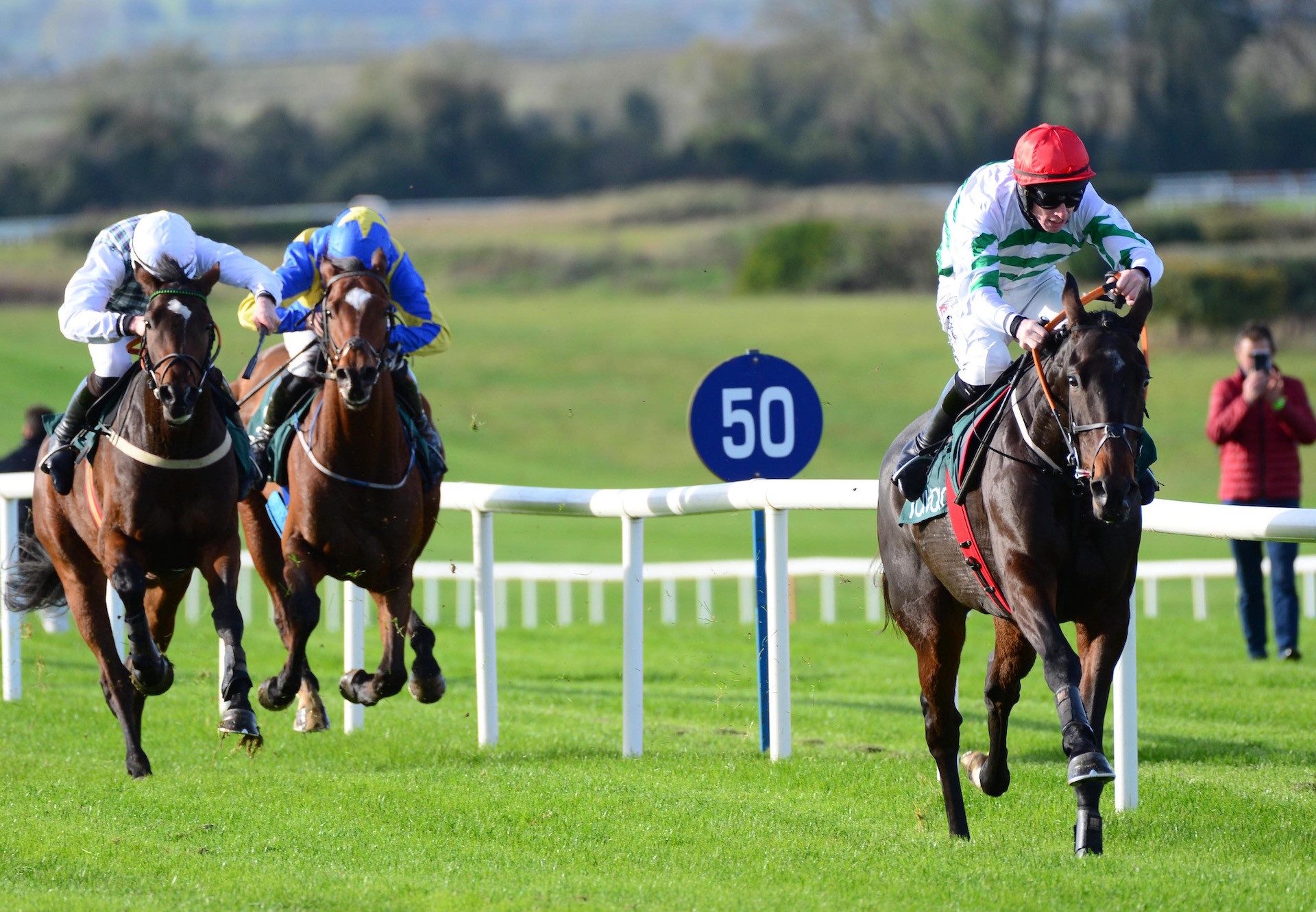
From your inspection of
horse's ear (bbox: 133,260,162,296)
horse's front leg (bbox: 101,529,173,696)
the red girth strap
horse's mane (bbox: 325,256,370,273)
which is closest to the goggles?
the red girth strap

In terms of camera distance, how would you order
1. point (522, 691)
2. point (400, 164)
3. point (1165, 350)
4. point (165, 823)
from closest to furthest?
point (165, 823)
point (522, 691)
point (1165, 350)
point (400, 164)

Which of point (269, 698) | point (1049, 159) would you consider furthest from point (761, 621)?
point (1049, 159)

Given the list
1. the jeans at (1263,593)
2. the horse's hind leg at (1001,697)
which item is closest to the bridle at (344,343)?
the horse's hind leg at (1001,697)

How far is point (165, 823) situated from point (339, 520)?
5.25 feet

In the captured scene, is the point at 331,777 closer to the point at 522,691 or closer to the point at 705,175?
the point at 522,691

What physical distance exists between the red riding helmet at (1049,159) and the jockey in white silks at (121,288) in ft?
9.18

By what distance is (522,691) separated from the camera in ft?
30.6

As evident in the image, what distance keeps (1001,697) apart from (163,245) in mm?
3309

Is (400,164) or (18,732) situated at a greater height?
(400,164)

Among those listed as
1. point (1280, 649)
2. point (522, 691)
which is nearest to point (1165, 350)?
point (1280, 649)

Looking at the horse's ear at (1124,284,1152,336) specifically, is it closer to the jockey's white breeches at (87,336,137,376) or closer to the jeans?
the jockey's white breeches at (87,336,137,376)

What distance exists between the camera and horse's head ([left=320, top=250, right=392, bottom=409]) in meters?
6.43

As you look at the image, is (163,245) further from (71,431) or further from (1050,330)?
(1050,330)

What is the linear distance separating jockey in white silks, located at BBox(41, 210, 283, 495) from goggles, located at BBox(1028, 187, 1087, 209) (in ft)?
9.17
